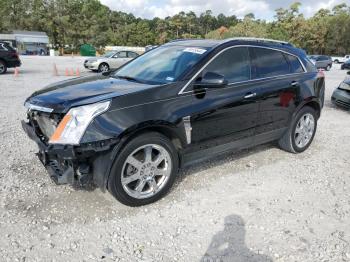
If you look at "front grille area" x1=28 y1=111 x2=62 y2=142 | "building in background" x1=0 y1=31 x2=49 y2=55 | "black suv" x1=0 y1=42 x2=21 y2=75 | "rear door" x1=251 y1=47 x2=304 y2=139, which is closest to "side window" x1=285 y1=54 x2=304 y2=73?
"rear door" x1=251 y1=47 x2=304 y2=139

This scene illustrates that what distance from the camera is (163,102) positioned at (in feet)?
12.5

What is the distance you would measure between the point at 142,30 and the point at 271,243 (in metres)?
85.0

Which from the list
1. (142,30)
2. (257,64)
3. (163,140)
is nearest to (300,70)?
(257,64)

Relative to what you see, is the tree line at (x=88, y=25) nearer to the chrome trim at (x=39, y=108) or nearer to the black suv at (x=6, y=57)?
the black suv at (x=6, y=57)

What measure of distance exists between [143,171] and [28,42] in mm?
61990

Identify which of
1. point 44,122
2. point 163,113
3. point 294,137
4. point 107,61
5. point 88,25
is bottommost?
point 294,137

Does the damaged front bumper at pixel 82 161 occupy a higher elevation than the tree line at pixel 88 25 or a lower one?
lower

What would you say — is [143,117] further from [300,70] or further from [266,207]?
[300,70]

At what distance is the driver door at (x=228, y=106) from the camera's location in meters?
4.16

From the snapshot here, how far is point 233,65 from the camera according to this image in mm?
4594

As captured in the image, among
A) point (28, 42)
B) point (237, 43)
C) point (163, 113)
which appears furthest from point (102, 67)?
point (28, 42)

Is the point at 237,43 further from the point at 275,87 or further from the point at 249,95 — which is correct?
the point at 275,87

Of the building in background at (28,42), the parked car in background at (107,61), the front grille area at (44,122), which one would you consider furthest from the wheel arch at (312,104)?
the building in background at (28,42)

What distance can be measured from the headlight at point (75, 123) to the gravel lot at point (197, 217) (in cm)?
86
